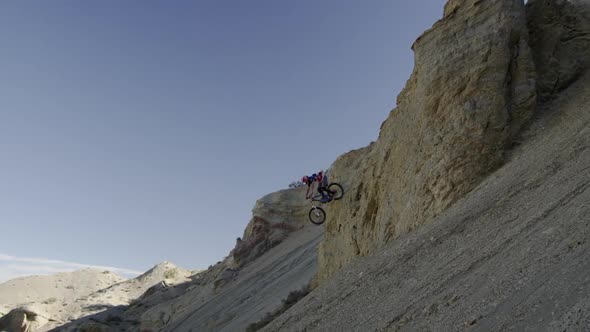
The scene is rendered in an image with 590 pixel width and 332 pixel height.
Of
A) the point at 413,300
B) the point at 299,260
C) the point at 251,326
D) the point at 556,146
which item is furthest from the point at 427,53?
the point at 299,260

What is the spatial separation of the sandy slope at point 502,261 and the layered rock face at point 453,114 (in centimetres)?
74

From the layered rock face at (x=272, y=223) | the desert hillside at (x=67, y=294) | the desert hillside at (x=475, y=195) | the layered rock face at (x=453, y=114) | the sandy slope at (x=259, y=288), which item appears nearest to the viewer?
the desert hillside at (x=475, y=195)

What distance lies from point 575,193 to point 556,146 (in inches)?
99.6

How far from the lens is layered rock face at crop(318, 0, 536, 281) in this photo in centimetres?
1142

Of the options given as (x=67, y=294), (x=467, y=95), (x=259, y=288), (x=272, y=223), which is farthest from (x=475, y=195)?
(x=67, y=294)

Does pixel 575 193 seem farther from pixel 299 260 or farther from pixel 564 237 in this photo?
pixel 299 260

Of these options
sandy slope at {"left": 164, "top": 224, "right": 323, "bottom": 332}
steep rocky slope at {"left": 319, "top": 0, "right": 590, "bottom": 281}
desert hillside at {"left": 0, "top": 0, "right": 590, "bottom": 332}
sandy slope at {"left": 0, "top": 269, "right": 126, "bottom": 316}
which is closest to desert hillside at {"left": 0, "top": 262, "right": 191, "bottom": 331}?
sandy slope at {"left": 0, "top": 269, "right": 126, "bottom": 316}

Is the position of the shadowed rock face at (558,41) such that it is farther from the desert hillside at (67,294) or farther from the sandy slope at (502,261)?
the desert hillside at (67,294)

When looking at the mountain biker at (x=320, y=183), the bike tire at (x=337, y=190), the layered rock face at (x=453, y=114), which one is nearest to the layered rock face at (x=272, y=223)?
the bike tire at (x=337, y=190)

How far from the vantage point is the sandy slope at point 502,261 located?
5547 millimetres

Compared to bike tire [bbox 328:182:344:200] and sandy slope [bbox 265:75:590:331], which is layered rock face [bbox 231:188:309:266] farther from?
sandy slope [bbox 265:75:590:331]

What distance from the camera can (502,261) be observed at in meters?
→ 7.10

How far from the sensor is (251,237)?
38969 millimetres

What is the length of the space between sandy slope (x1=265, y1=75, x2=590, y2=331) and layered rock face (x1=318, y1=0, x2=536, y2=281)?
29.1 inches
